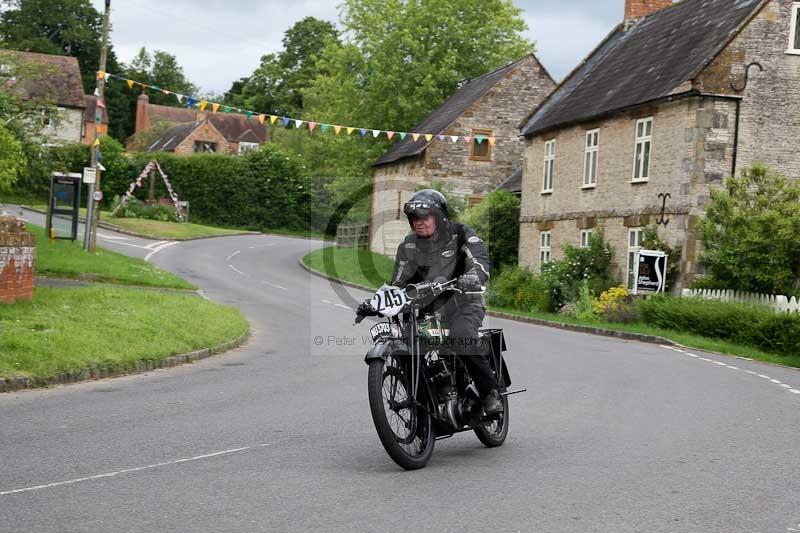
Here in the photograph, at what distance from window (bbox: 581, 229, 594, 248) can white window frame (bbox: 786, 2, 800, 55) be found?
8.24 m

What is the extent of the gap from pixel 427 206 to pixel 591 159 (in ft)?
86.8

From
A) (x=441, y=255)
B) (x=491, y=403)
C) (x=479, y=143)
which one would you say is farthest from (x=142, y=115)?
(x=491, y=403)

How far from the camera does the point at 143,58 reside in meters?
118

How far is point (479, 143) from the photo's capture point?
49.8 meters

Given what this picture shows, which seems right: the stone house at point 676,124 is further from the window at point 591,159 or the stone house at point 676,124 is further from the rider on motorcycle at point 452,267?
the rider on motorcycle at point 452,267

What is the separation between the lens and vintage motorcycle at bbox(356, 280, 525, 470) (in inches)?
288

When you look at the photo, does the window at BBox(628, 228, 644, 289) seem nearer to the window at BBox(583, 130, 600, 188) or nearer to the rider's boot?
the window at BBox(583, 130, 600, 188)

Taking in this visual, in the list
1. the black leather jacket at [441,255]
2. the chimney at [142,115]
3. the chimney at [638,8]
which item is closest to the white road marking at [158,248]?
the chimney at [638,8]

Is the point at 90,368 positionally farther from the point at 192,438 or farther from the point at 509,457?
the point at 509,457

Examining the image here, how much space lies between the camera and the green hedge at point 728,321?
67.4 feet

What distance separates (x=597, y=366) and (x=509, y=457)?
320 inches

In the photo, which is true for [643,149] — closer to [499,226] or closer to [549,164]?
[549,164]

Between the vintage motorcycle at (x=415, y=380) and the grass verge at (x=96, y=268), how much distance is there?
64.9ft

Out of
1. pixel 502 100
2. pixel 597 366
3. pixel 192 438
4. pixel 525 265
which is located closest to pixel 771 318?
pixel 597 366
